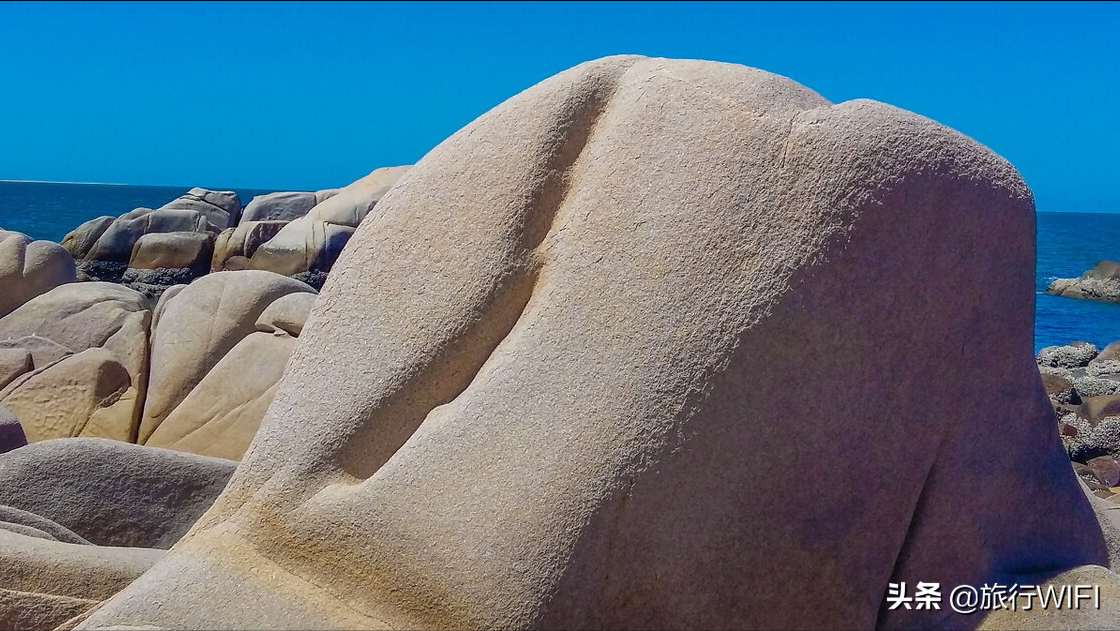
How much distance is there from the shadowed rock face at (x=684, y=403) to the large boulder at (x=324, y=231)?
1323 cm

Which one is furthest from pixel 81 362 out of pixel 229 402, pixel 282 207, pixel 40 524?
pixel 282 207

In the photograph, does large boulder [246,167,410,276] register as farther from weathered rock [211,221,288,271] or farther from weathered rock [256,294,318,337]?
weathered rock [256,294,318,337]

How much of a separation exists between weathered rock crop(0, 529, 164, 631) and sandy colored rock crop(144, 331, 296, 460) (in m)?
2.71

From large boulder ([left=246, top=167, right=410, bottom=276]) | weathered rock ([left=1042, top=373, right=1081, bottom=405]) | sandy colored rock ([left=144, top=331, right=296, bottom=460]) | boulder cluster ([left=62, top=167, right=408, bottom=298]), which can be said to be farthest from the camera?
boulder cluster ([left=62, top=167, right=408, bottom=298])

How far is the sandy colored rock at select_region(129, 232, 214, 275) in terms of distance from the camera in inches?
743

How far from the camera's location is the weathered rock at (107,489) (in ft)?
9.84

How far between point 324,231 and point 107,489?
512 inches

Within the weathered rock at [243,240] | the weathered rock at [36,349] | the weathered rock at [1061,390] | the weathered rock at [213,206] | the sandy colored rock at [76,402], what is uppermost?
the weathered rock at [213,206]

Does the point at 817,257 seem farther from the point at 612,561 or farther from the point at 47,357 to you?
the point at 47,357

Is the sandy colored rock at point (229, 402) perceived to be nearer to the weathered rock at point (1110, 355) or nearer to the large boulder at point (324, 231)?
the large boulder at point (324, 231)

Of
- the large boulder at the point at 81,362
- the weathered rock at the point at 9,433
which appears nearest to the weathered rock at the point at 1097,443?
the large boulder at the point at 81,362

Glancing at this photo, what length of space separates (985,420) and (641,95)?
0.88 m

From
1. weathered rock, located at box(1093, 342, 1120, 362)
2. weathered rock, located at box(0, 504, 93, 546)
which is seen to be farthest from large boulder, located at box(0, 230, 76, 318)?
weathered rock, located at box(1093, 342, 1120, 362)

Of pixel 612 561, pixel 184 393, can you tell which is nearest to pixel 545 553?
pixel 612 561
